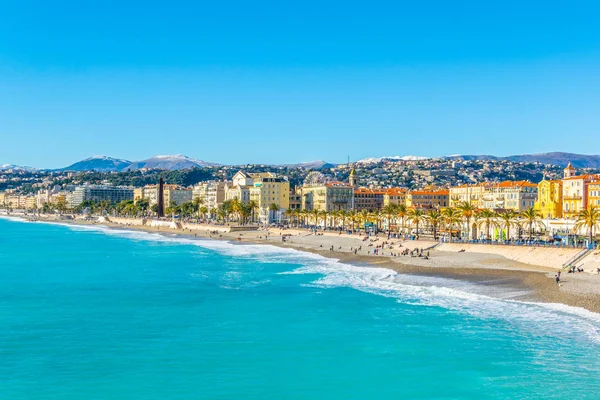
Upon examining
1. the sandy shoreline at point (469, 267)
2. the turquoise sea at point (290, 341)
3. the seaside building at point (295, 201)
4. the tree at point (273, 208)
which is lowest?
the turquoise sea at point (290, 341)

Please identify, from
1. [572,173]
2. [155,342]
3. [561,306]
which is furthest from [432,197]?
[155,342]

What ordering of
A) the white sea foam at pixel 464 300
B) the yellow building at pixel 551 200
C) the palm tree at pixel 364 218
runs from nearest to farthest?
1. the white sea foam at pixel 464 300
2. the yellow building at pixel 551 200
3. the palm tree at pixel 364 218

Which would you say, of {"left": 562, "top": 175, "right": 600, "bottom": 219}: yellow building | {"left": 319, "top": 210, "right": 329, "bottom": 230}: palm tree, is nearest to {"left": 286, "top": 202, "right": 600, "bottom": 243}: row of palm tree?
{"left": 319, "top": 210, "right": 329, "bottom": 230}: palm tree

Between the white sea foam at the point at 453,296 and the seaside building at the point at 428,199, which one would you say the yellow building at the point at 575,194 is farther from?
the seaside building at the point at 428,199

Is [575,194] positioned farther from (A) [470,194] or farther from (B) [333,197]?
(B) [333,197]

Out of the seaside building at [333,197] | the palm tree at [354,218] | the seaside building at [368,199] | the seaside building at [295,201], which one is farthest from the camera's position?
the seaside building at [295,201]

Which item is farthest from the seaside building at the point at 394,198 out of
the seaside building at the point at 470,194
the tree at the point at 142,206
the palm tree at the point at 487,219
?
the tree at the point at 142,206
